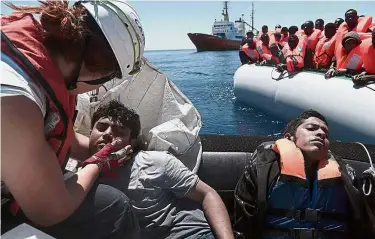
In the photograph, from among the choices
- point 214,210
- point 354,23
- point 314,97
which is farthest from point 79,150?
point 354,23

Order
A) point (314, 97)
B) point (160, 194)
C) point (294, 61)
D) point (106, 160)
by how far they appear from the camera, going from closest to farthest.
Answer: point (106, 160) → point (160, 194) → point (314, 97) → point (294, 61)

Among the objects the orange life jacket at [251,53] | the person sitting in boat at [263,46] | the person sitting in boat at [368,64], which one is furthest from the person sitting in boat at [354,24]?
the person sitting in boat at [263,46]

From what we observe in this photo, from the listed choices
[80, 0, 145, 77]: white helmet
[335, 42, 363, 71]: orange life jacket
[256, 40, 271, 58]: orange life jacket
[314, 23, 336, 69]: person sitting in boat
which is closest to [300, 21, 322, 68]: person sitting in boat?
[314, 23, 336, 69]: person sitting in boat

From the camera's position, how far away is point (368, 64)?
5074 mm

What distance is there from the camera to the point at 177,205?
1896mm

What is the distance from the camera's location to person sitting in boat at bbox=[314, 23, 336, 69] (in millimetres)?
7156

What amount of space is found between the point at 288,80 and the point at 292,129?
4.69 m

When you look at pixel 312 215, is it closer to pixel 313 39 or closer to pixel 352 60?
pixel 352 60

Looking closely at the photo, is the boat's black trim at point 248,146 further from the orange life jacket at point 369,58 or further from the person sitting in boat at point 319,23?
the person sitting in boat at point 319,23

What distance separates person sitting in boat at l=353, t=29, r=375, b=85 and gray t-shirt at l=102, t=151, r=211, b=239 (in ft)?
12.2

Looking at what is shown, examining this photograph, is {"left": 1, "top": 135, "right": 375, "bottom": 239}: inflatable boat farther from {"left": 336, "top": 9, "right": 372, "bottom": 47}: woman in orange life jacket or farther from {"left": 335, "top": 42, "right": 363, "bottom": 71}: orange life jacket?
{"left": 336, "top": 9, "right": 372, "bottom": 47}: woman in orange life jacket

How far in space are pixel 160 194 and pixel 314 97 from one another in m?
4.43

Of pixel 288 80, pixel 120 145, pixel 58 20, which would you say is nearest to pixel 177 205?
pixel 120 145

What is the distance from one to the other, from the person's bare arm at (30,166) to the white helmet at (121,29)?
0.33m
